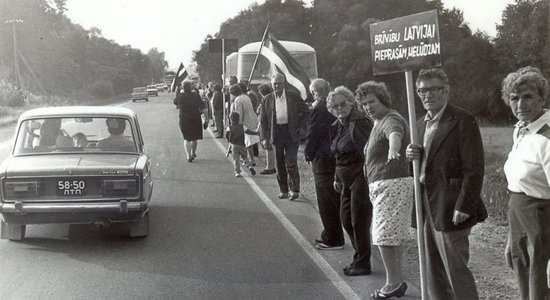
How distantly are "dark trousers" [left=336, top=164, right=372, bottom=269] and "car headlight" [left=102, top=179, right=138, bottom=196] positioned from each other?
2561 mm

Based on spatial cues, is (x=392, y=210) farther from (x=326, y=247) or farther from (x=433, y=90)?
(x=326, y=247)

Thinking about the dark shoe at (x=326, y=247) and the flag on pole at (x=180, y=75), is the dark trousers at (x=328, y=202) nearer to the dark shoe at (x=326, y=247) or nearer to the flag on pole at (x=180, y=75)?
the dark shoe at (x=326, y=247)

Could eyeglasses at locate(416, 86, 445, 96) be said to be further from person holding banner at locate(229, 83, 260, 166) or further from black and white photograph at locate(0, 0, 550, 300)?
person holding banner at locate(229, 83, 260, 166)

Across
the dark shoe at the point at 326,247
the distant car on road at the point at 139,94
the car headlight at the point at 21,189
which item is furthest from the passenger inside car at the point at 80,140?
the distant car on road at the point at 139,94

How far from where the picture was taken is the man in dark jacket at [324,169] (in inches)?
312

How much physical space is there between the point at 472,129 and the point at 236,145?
932 cm

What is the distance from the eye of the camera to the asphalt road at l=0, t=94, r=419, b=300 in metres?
6.34

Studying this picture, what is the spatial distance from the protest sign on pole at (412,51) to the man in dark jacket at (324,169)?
2.26 meters

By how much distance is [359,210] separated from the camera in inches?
265

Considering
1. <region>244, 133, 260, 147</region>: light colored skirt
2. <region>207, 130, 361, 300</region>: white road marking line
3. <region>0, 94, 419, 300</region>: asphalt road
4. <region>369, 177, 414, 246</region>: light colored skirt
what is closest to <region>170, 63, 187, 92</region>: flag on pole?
<region>244, 133, 260, 147</region>: light colored skirt

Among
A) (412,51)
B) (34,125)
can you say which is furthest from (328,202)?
(34,125)

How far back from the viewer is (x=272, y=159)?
47.7ft

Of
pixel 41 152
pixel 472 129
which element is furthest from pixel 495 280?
pixel 41 152

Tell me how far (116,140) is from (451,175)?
536cm
